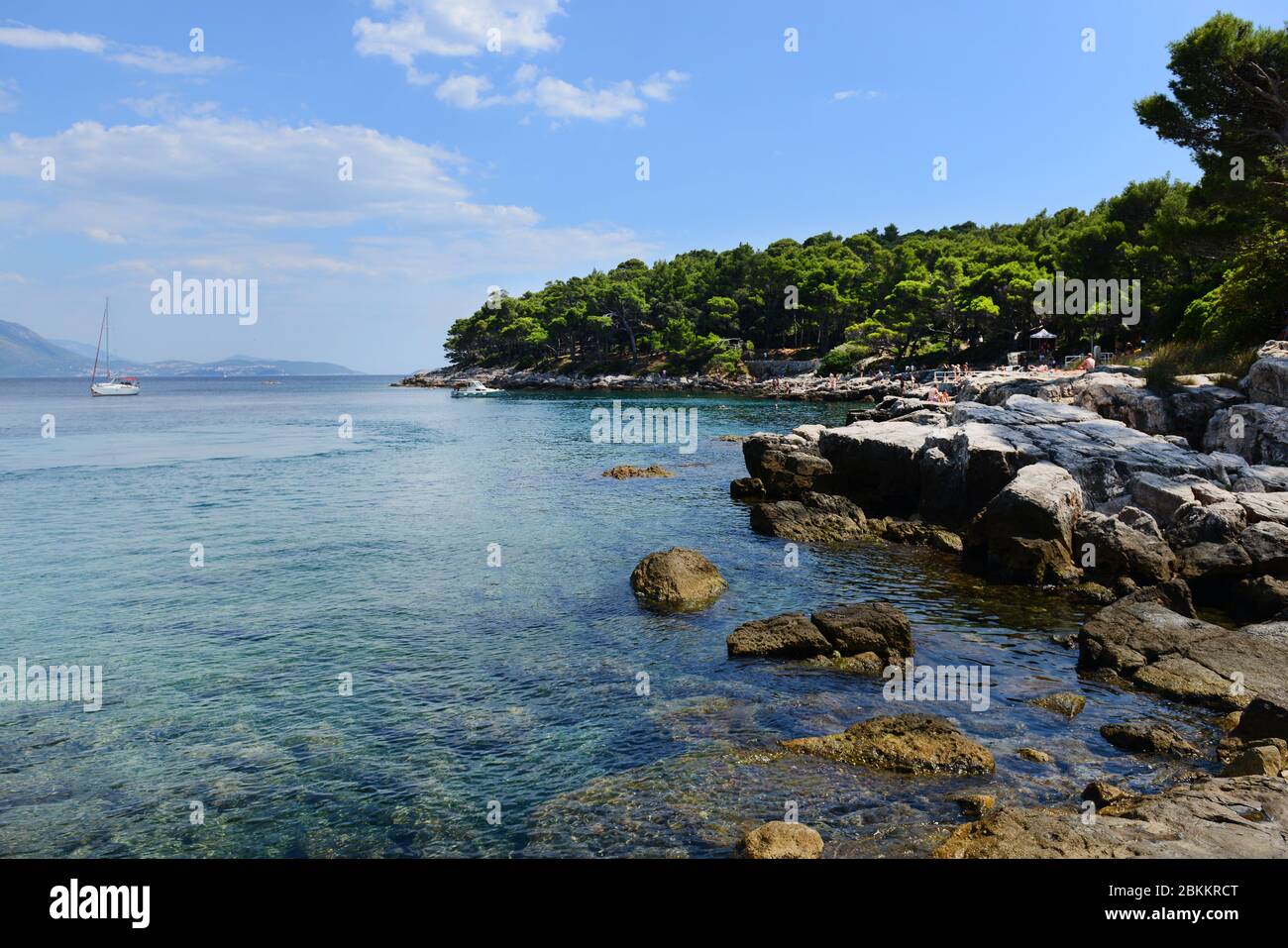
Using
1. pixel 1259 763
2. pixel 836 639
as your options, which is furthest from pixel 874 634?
pixel 1259 763

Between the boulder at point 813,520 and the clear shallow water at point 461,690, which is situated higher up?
the boulder at point 813,520

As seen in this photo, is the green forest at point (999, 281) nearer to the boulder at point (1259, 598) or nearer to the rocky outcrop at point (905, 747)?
the boulder at point (1259, 598)

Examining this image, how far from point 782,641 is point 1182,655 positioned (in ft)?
24.2

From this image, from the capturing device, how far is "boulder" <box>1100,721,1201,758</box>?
11250 millimetres

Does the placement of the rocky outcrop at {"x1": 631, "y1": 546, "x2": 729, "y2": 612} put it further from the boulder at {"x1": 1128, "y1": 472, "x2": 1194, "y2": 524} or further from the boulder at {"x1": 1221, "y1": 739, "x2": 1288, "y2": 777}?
the boulder at {"x1": 1128, "y1": 472, "x2": 1194, "y2": 524}

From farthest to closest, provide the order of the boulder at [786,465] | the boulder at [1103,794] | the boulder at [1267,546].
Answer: the boulder at [786,465] → the boulder at [1267,546] → the boulder at [1103,794]

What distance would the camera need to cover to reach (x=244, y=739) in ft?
39.1

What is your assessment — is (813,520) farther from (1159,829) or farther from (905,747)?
(1159,829)

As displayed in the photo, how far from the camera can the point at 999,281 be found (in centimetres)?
8019

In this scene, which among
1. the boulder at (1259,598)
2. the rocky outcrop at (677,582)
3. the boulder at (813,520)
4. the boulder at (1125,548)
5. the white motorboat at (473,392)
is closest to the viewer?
the boulder at (1259,598)

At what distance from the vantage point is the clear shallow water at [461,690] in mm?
9711

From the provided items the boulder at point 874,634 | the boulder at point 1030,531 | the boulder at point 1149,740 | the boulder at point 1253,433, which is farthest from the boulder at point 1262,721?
the boulder at point 1253,433

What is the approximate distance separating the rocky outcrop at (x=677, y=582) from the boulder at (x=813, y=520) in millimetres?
6933
